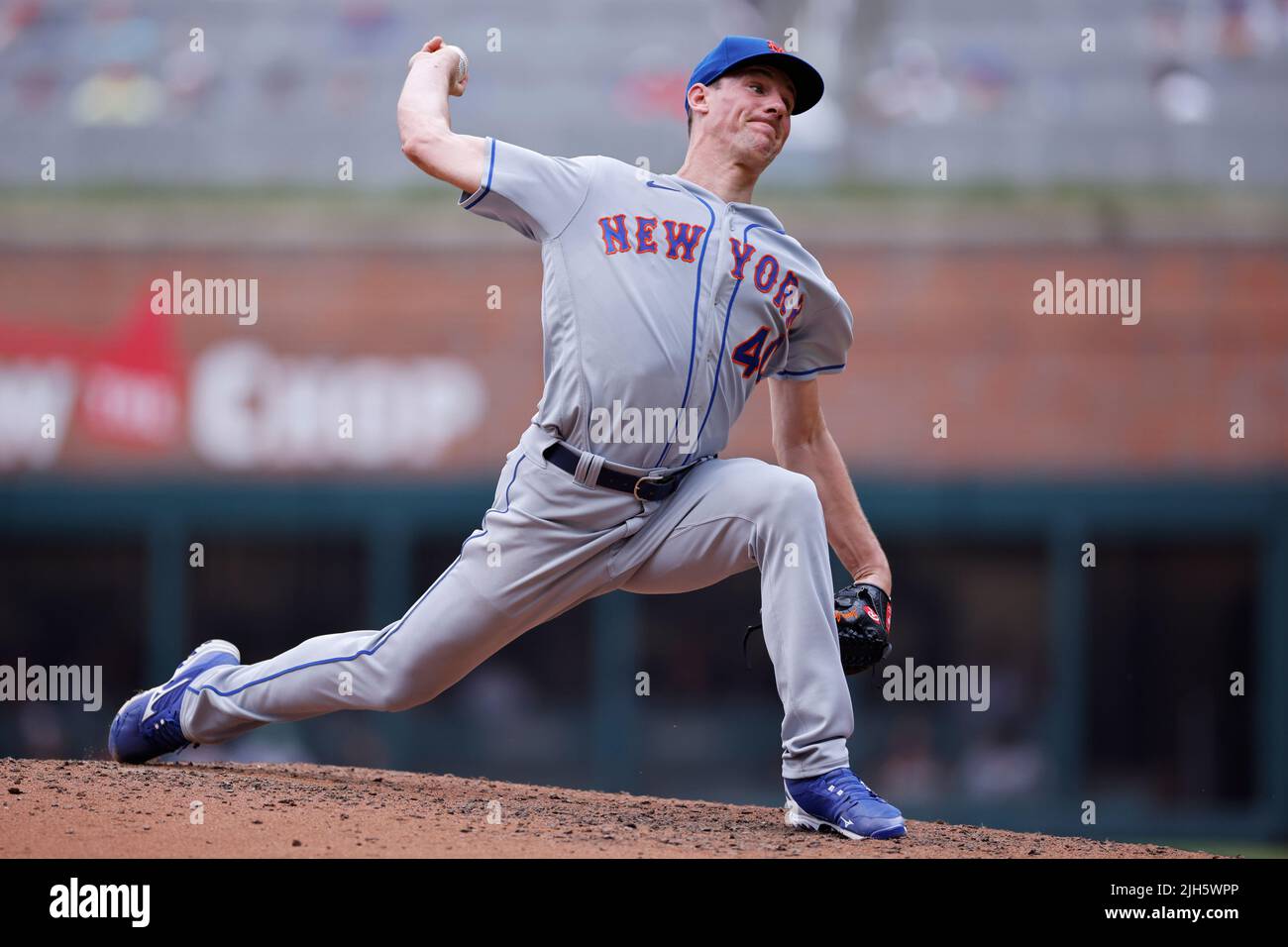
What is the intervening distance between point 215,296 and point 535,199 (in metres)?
8.32

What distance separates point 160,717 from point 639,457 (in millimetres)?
1559

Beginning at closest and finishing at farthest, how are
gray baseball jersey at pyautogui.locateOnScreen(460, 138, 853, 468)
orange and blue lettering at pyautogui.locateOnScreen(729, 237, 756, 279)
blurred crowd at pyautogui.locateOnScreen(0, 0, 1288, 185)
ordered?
gray baseball jersey at pyautogui.locateOnScreen(460, 138, 853, 468) → orange and blue lettering at pyautogui.locateOnScreen(729, 237, 756, 279) → blurred crowd at pyautogui.locateOnScreen(0, 0, 1288, 185)

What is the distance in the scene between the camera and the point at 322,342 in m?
10.9

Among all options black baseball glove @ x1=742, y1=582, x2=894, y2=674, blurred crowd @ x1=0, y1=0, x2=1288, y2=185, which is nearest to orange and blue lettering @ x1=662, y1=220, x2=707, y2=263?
black baseball glove @ x1=742, y1=582, x2=894, y2=674

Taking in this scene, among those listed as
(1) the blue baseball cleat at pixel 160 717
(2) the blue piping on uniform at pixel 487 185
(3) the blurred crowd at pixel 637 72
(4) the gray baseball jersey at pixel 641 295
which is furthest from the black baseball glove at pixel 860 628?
(3) the blurred crowd at pixel 637 72

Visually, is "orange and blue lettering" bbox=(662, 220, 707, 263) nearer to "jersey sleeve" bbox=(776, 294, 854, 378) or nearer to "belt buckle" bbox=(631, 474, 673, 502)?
"jersey sleeve" bbox=(776, 294, 854, 378)

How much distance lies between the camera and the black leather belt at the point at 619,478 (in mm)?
3488

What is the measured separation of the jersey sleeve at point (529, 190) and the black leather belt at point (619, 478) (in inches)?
20.3

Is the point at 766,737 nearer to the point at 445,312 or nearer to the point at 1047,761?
the point at 1047,761

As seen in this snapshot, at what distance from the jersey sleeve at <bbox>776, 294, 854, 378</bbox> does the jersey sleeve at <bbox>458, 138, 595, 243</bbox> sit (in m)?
0.65

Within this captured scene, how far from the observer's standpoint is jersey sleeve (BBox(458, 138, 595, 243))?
348 cm

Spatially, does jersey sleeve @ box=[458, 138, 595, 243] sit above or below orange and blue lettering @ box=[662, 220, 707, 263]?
above

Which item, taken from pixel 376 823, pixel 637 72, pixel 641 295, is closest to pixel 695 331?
pixel 641 295

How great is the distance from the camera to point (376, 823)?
3389 mm
